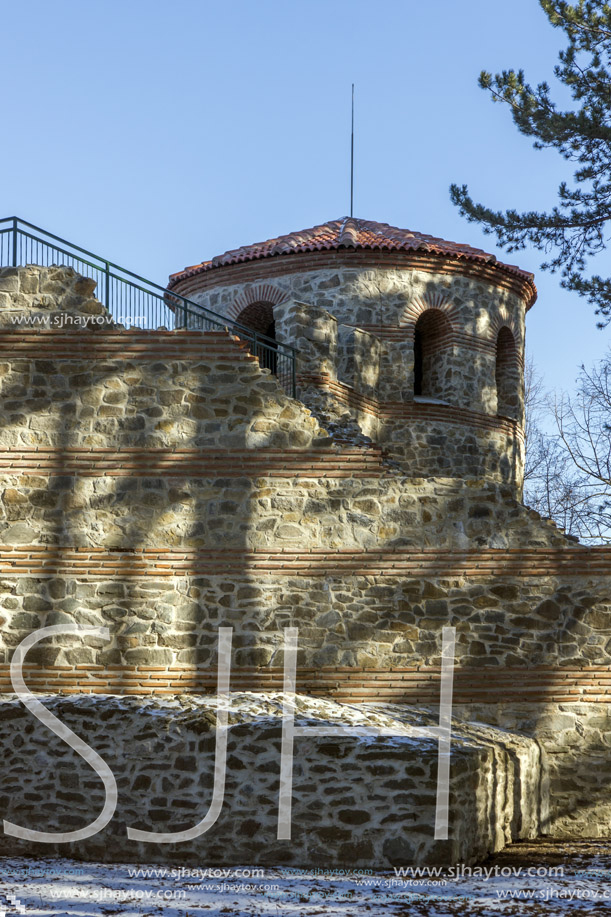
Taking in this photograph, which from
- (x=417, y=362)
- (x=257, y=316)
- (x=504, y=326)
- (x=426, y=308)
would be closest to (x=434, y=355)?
(x=417, y=362)

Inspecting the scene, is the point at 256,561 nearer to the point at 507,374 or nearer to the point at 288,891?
the point at 288,891

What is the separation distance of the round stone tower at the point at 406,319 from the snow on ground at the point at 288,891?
825 centimetres

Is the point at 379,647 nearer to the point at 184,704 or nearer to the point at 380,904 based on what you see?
the point at 184,704

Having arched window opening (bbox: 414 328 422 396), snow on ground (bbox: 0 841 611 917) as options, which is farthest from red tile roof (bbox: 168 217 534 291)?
snow on ground (bbox: 0 841 611 917)

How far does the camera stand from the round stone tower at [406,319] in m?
16.3

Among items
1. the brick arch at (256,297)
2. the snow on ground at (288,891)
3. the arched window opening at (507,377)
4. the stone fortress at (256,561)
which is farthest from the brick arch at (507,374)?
the snow on ground at (288,891)

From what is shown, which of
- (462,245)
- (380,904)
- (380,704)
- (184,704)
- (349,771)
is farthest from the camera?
(462,245)

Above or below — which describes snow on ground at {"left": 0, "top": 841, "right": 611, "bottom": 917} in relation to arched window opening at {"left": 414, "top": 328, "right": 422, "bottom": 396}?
below

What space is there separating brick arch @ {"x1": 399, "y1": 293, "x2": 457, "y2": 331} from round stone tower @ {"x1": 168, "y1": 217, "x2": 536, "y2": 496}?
2 cm

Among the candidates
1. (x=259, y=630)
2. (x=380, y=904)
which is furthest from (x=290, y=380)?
(x=380, y=904)

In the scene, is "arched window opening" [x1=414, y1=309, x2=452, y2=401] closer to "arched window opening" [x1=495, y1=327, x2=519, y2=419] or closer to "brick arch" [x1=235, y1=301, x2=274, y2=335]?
"arched window opening" [x1=495, y1=327, x2=519, y2=419]

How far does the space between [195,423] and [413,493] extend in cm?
252

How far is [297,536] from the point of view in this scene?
1114 centimetres

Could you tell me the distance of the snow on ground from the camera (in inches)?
281
